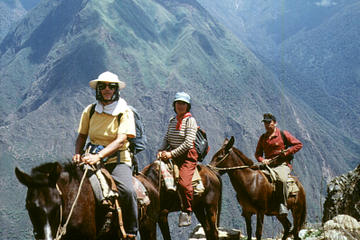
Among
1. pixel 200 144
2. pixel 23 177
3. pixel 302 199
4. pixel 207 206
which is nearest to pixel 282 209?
pixel 302 199

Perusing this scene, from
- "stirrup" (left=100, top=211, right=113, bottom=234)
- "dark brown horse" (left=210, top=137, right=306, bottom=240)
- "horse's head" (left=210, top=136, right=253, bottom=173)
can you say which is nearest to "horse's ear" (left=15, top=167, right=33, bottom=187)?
"stirrup" (left=100, top=211, right=113, bottom=234)

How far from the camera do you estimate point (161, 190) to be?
25.0 feet

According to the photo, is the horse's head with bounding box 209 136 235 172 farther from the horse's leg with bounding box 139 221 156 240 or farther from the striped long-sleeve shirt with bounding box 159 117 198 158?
the horse's leg with bounding box 139 221 156 240

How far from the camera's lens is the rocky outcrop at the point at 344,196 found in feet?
40.0

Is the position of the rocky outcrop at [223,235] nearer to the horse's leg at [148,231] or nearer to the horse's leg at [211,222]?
the horse's leg at [211,222]

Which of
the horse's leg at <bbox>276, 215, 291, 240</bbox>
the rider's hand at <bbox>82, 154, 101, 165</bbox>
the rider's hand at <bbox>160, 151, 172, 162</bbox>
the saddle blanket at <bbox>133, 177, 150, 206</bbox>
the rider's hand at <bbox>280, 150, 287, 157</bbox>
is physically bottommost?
the horse's leg at <bbox>276, 215, 291, 240</bbox>

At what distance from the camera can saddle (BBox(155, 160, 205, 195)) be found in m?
7.58

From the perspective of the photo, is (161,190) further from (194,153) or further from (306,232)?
(306,232)

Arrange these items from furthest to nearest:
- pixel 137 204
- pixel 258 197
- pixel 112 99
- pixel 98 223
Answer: pixel 258 197, pixel 137 204, pixel 112 99, pixel 98 223

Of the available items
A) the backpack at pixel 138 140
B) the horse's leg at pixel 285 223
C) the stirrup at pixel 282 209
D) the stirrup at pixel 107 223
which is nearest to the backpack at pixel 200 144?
the backpack at pixel 138 140

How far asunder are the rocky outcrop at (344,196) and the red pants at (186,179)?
6.35m

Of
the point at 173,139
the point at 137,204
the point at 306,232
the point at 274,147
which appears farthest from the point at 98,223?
the point at 306,232

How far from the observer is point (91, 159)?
545cm

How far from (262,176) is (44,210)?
6.94 metres
